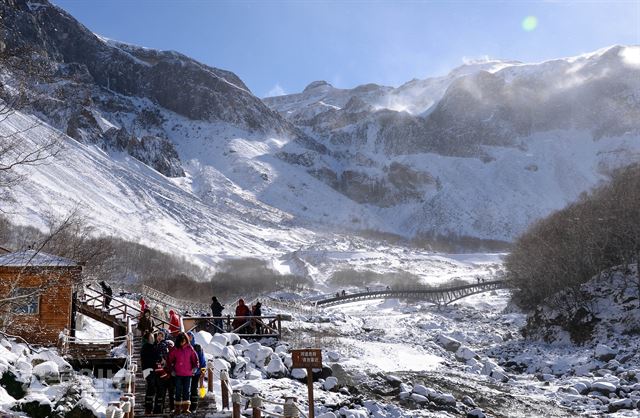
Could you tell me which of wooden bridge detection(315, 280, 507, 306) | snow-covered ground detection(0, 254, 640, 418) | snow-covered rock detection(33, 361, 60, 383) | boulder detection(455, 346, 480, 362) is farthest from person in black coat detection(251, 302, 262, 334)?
wooden bridge detection(315, 280, 507, 306)

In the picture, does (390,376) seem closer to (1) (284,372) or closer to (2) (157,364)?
(1) (284,372)

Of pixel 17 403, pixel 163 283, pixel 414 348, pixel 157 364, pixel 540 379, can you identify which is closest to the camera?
pixel 17 403

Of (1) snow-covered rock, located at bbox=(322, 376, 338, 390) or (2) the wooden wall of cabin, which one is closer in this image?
(1) snow-covered rock, located at bbox=(322, 376, 338, 390)

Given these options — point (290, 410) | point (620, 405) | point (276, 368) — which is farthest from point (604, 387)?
point (290, 410)

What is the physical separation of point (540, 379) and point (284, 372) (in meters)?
12.4

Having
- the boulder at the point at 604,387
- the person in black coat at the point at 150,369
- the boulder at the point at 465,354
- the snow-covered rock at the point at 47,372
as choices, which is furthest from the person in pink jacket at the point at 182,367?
the boulder at the point at 465,354

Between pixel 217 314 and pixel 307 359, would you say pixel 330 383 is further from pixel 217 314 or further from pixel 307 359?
pixel 217 314

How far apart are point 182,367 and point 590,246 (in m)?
32.5

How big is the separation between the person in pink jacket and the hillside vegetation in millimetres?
28550

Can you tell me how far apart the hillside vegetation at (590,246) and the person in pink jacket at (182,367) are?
2855 centimetres

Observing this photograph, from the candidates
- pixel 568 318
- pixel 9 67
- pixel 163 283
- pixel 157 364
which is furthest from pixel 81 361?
pixel 163 283

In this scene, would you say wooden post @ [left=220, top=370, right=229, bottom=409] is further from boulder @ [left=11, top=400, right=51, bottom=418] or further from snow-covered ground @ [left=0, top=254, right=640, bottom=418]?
boulder @ [left=11, top=400, right=51, bottom=418]

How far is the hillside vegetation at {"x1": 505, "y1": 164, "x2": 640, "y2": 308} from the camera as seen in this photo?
3531 cm

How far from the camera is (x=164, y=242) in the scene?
118688mm
